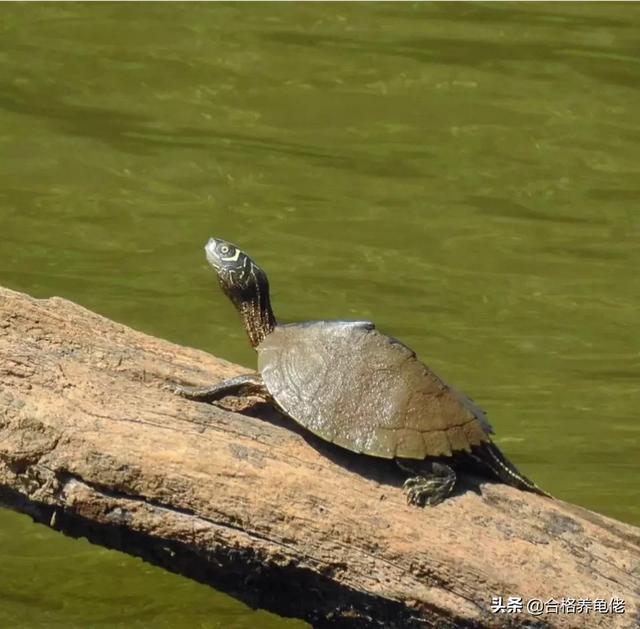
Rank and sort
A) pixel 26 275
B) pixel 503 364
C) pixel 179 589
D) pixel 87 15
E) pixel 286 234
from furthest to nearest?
pixel 87 15 < pixel 286 234 < pixel 26 275 < pixel 503 364 < pixel 179 589

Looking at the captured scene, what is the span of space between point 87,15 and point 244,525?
25.7ft

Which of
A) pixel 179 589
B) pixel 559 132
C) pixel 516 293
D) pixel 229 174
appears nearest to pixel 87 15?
pixel 229 174

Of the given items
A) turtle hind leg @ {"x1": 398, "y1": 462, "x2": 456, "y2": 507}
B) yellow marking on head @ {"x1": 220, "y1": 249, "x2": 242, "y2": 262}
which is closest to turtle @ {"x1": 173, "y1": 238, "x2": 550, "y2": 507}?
turtle hind leg @ {"x1": 398, "y1": 462, "x2": 456, "y2": 507}

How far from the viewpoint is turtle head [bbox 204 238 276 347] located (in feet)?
14.3

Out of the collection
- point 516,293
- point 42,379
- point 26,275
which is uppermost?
point 516,293

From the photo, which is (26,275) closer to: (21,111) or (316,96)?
(21,111)

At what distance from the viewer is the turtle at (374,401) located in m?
3.81

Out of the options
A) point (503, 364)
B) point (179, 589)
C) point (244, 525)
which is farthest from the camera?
point (503, 364)

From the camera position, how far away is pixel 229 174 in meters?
8.77

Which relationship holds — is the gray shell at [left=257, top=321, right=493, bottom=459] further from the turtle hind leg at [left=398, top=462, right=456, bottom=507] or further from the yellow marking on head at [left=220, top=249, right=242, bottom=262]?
the yellow marking on head at [left=220, top=249, right=242, bottom=262]

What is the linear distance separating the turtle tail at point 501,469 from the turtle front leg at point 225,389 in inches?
24.1

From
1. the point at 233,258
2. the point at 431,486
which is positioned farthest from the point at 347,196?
the point at 431,486

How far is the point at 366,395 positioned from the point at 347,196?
4.70 meters

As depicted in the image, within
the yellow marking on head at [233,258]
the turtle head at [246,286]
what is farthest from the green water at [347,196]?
the yellow marking on head at [233,258]
